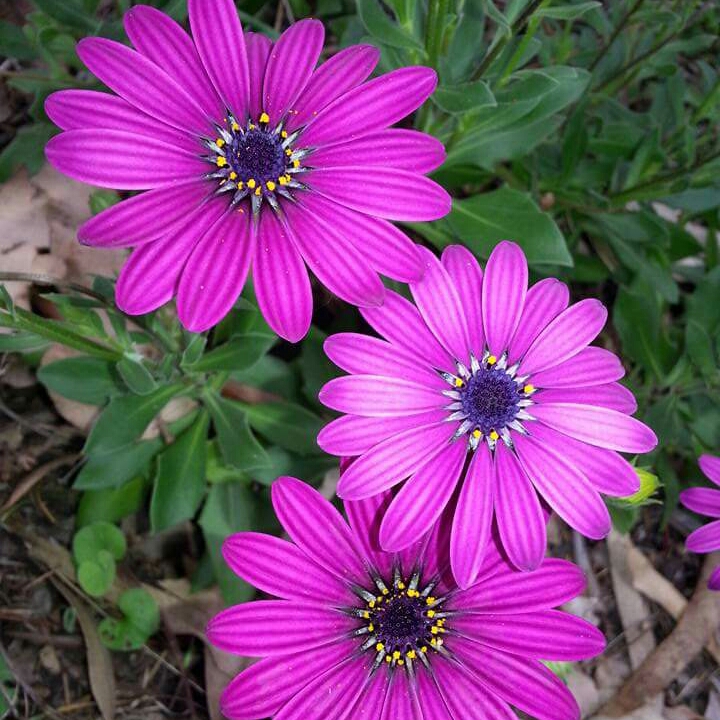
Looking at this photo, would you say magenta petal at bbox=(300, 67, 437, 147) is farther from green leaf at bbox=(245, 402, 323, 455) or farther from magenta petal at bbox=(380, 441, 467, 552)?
green leaf at bbox=(245, 402, 323, 455)

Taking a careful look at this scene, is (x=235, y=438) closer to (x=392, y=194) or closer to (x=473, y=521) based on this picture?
(x=473, y=521)

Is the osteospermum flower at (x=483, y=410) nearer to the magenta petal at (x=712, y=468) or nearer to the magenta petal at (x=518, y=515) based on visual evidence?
the magenta petal at (x=518, y=515)

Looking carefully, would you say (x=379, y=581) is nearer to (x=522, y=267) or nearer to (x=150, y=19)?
(x=522, y=267)

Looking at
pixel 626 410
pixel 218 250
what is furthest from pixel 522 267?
pixel 218 250

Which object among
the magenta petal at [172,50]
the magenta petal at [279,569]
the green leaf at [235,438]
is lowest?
the green leaf at [235,438]

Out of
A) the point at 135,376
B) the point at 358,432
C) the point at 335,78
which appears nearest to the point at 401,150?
the point at 335,78

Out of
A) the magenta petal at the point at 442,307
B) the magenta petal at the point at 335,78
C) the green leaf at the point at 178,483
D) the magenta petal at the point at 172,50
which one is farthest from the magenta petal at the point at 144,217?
the green leaf at the point at 178,483
